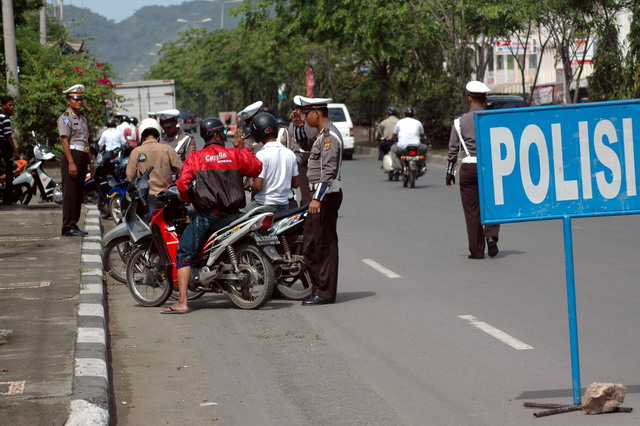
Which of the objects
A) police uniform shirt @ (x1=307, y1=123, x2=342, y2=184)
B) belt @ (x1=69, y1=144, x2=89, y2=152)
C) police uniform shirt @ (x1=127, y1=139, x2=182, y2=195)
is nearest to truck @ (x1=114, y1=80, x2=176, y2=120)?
belt @ (x1=69, y1=144, x2=89, y2=152)

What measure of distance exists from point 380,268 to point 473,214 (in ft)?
4.29

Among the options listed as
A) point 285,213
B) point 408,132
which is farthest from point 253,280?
point 408,132

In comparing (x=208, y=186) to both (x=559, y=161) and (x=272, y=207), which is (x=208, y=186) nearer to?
(x=272, y=207)

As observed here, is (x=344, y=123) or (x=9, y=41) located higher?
(x=9, y=41)

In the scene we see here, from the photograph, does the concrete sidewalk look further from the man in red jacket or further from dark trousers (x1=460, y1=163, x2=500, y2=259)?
dark trousers (x1=460, y1=163, x2=500, y2=259)

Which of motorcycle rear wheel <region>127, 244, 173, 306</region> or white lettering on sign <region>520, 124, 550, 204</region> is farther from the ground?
white lettering on sign <region>520, 124, 550, 204</region>

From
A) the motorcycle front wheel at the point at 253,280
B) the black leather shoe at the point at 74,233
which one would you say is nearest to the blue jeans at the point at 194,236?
the motorcycle front wheel at the point at 253,280

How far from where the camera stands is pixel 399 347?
8.02 m

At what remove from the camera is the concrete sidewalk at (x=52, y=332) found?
20.0 ft

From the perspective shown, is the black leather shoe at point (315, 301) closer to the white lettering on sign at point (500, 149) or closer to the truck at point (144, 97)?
the white lettering on sign at point (500, 149)

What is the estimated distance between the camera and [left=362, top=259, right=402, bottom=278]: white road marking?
11625 millimetres

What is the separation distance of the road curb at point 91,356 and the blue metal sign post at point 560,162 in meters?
2.32

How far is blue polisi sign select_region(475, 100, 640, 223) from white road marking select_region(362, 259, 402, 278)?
539 cm

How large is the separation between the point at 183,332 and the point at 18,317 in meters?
1.31
